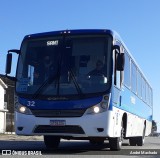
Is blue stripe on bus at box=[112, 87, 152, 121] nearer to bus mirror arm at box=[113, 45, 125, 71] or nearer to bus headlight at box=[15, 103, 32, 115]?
bus mirror arm at box=[113, 45, 125, 71]

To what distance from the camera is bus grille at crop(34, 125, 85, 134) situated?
12.2m

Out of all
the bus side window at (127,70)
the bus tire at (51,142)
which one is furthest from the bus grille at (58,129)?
the bus side window at (127,70)

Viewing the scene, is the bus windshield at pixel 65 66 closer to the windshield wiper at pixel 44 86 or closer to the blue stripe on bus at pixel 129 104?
the windshield wiper at pixel 44 86

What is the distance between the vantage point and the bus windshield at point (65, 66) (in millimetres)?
12422

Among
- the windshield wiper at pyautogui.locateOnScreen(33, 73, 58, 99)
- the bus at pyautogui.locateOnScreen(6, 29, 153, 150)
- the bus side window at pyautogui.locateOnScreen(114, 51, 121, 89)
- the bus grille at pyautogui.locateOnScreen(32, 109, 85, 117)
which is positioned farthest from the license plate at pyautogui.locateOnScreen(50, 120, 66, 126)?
the bus side window at pyautogui.locateOnScreen(114, 51, 121, 89)

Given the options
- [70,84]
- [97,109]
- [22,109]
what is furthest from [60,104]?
[22,109]

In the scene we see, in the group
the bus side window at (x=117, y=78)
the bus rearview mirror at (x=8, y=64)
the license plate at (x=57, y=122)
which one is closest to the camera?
the license plate at (x=57, y=122)

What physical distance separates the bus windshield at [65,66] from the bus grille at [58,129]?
939 millimetres

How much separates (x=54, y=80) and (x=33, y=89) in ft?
2.32

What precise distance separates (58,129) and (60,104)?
28.5 inches

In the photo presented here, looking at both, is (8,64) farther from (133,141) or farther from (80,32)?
(133,141)

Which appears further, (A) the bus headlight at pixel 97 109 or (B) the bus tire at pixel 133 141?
(B) the bus tire at pixel 133 141

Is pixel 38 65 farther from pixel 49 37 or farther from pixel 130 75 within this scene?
pixel 130 75

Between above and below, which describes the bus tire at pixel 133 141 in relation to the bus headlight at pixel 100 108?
below
